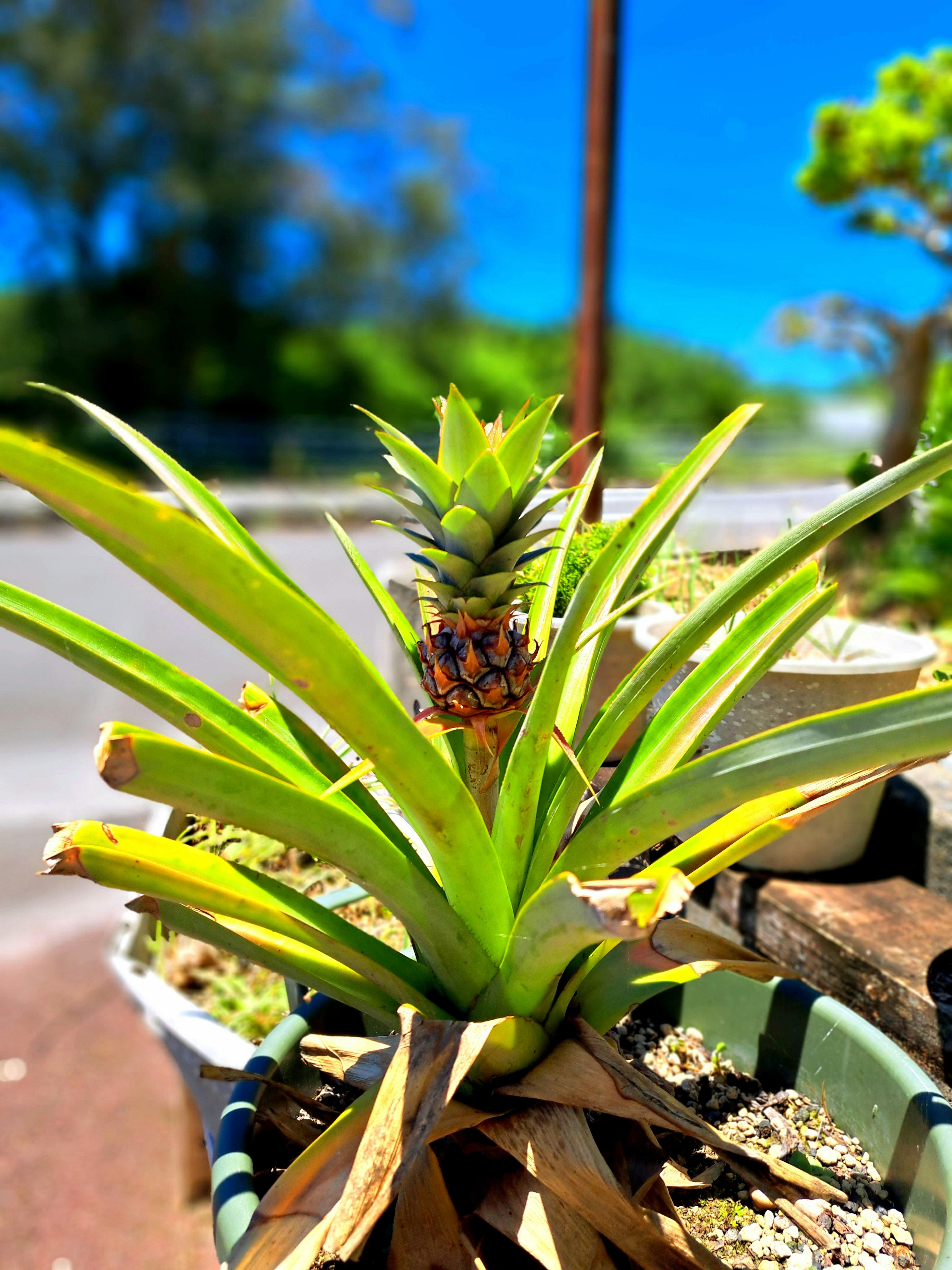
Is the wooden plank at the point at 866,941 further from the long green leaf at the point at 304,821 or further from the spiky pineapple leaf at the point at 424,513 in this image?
the spiky pineapple leaf at the point at 424,513

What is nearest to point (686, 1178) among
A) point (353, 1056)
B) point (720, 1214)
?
point (720, 1214)

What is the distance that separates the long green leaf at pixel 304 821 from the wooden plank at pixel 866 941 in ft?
2.30

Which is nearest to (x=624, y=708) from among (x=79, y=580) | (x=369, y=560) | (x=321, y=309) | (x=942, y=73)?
(x=369, y=560)

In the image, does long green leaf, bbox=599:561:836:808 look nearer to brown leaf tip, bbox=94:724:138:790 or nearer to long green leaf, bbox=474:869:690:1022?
long green leaf, bbox=474:869:690:1022

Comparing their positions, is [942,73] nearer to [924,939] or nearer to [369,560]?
[369,560]

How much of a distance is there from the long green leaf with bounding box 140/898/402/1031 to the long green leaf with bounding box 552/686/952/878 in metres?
0.31

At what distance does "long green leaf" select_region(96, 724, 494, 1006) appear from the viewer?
63 centimetres

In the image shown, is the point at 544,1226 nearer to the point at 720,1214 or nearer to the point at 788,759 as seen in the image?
the point at 720,1214

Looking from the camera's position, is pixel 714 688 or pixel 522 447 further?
pixel 714 688

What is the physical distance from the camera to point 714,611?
0.91 metres

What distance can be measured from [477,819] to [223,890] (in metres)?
0.24

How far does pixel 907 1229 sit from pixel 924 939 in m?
0.52

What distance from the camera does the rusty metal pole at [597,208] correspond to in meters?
2.59

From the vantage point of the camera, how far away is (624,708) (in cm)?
94
